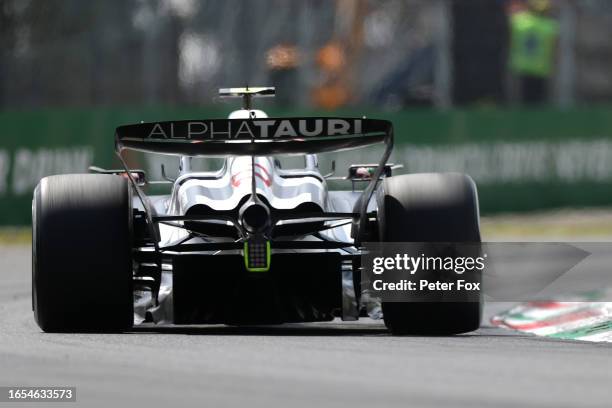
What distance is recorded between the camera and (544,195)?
28.4 meters

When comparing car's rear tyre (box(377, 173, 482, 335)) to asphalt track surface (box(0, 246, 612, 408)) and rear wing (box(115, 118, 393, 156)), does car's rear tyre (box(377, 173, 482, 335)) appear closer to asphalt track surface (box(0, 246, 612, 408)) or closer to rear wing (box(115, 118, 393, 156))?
asphalt track surface (box(0, 246, 612, 408))

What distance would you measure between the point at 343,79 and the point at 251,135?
3831 cm

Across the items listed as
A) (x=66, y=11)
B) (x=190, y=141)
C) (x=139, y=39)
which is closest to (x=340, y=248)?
(x=190, y=141)

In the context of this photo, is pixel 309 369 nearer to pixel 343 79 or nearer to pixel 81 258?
pixel 81 258

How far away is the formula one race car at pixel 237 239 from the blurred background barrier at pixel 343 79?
12006mm

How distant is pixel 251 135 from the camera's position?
9.26 m

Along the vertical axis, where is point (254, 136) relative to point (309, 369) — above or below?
above

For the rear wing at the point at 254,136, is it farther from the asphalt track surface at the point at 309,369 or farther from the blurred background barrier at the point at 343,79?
the blurred background barrier at the point at 343,79

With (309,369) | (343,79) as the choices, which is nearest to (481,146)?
(343,79)

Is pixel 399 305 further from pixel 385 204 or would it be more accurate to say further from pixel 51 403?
pixel 51 403

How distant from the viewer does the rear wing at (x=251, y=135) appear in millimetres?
A: 9258

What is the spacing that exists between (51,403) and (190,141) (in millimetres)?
3356

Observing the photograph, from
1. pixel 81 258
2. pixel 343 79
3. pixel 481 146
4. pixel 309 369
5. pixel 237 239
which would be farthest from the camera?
pixel 343 79

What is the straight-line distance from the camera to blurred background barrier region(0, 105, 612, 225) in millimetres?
25406
